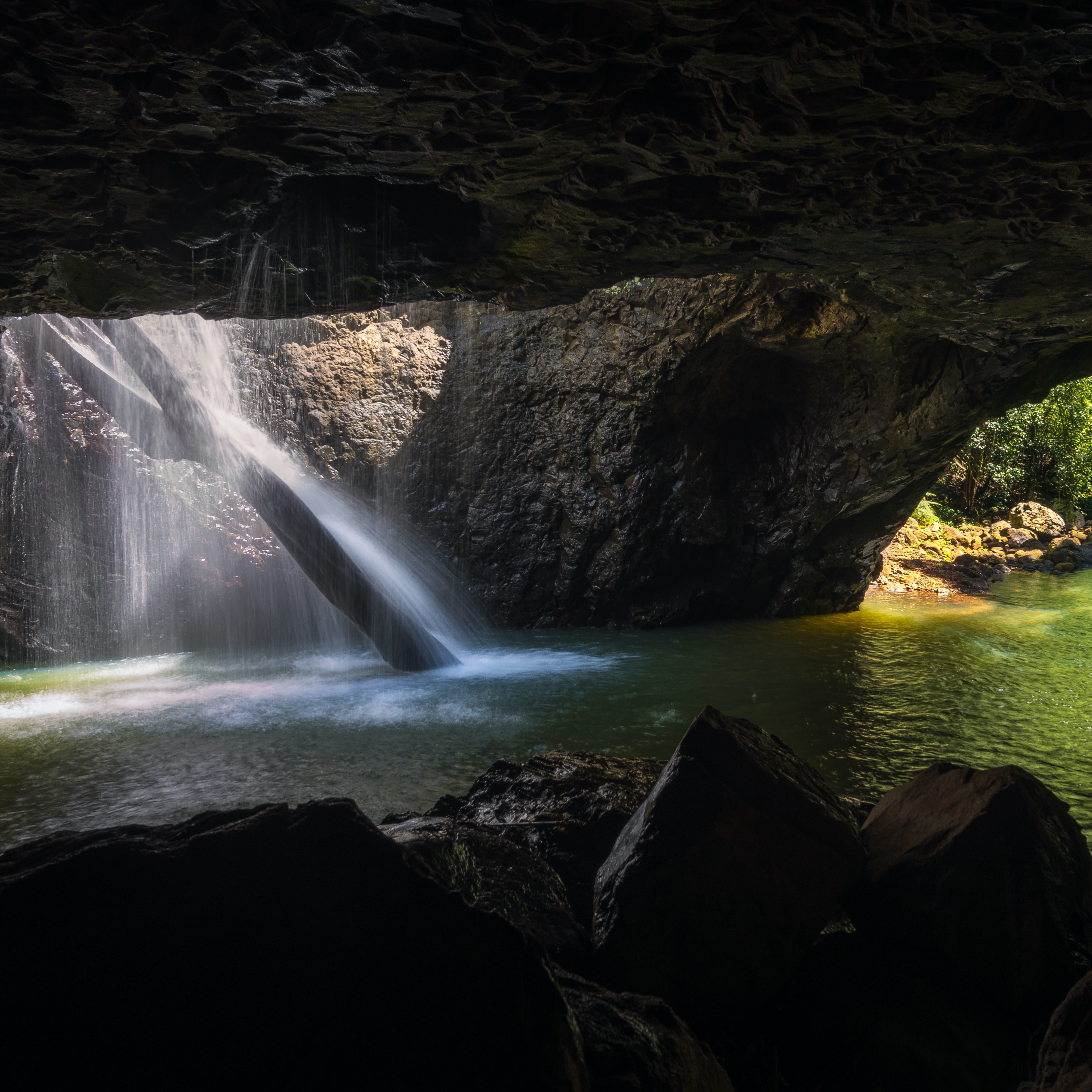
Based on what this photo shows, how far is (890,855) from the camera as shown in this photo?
2.53 m

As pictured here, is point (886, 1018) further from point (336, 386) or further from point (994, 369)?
point (336, 386)

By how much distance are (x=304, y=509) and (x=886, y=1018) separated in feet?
24.5

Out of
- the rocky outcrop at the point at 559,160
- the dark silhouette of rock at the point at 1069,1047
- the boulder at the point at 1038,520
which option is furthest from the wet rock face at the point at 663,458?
the boulder at the point at 1038,520


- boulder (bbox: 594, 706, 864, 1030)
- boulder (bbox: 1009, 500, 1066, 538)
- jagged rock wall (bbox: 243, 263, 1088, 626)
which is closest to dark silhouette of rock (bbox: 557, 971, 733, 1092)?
boulder (bbox: 594, 706, 864, 1030)

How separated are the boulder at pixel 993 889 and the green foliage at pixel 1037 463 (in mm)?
19475

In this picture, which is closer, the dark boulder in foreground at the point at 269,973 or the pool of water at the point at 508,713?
the dark boulder in foreground at the point at 269,973

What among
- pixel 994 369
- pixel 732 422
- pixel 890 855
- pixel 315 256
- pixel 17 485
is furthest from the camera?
pixel 732 422

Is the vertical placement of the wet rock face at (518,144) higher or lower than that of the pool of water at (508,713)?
higher

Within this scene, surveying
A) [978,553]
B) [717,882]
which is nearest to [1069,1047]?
[717,882]

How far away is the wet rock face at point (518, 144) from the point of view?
2.10 metres

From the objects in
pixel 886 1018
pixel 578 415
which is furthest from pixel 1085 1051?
pixel 578 415

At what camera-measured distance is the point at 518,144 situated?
281cm

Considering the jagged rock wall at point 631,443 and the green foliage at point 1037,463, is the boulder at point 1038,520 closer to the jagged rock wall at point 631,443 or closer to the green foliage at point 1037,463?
the green foliage at point 1037,463

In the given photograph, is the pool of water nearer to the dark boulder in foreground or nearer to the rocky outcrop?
the dark boulder in foreground
